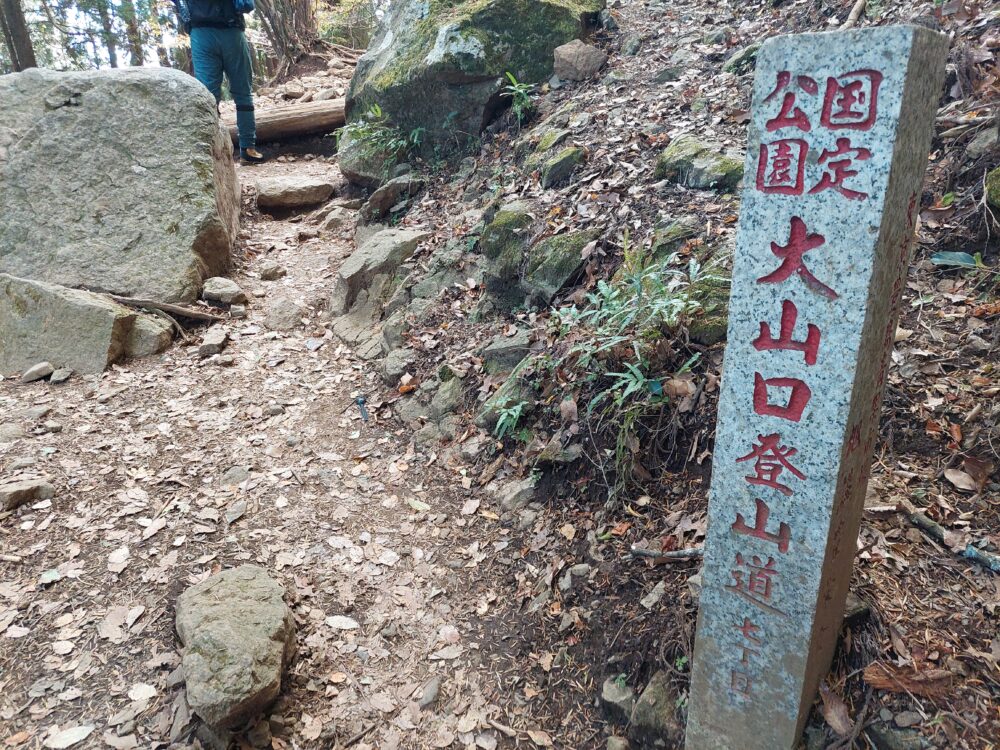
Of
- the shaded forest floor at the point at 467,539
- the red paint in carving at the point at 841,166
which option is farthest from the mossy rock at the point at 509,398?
the red paint in carving at the point at 841,166

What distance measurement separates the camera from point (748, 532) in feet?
6.60

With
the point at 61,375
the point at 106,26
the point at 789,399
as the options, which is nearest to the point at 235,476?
the point at 61,375

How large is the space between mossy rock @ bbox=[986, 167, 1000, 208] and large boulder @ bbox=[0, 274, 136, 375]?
6320 millimetres

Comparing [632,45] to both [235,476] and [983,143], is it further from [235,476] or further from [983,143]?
[235,476]

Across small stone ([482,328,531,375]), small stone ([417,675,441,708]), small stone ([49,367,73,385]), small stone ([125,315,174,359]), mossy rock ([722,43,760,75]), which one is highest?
mossy rock ([722,43,760,75])

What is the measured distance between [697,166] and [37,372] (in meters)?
5.58

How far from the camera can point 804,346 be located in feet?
5.76

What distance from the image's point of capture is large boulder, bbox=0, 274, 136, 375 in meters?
5.30

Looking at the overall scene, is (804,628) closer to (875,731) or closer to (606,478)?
(875,731)

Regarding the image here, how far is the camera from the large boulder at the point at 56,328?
5297 millimetres

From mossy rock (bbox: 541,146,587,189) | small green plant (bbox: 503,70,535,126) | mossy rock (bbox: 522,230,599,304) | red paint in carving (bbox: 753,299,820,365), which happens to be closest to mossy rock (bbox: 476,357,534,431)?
mossy rock (bbox: 522,230,599,304)

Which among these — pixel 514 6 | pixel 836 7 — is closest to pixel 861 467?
pixel 836 7

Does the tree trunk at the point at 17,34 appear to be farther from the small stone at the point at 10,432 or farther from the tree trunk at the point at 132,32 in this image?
the small stone at the point at 10,432

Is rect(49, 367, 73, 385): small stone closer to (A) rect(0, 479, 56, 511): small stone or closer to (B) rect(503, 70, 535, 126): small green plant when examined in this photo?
(A) rect(0, 479, 56, 511): small stone
